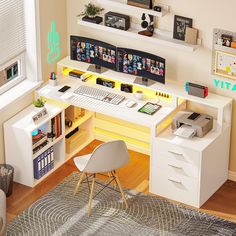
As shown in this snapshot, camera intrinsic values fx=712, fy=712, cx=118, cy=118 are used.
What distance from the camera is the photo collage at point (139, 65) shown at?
679 cm

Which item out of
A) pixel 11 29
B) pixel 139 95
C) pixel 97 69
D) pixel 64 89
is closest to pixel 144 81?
pixel 139 95

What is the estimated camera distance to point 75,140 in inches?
294

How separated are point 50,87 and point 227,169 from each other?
196cm

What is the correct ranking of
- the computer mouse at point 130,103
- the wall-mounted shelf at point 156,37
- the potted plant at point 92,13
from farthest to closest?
1. the potted plant at point 92,13
2. the computer mouse at point 130,103
3. the wall-mounted shelf at point 156,37

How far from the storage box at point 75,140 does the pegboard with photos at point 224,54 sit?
167 cm

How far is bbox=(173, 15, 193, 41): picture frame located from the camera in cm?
663

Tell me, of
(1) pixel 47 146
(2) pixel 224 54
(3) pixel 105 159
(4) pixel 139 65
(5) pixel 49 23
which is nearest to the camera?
(3) pixel 105 159

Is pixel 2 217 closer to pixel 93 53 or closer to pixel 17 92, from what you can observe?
pixel 17 92

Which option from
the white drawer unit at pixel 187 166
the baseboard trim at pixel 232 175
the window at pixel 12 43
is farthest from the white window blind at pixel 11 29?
the baseboard trim at pixel 232 175

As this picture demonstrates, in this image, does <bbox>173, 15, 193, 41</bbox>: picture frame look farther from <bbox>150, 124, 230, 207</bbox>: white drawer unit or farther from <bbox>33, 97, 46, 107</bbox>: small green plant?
<bbox>33, 97, 46, 107</bbox>: small green plant

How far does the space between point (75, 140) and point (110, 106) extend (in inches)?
31.9

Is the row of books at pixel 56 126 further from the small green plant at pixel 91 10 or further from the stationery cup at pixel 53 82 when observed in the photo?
the small green plant at pixel 91 10

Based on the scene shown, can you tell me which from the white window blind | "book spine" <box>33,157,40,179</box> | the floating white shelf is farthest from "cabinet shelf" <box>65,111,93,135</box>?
the floating white shelf

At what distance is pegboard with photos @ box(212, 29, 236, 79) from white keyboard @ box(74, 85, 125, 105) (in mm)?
976
